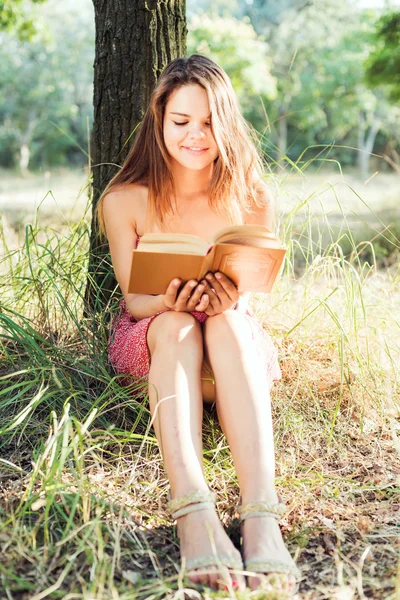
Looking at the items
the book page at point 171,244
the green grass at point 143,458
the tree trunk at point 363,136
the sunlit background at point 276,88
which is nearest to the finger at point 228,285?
the book page at point 171,244

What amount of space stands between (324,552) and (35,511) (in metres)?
0.81

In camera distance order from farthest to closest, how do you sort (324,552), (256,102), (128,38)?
(256,102)
(128,38)
(324,552)

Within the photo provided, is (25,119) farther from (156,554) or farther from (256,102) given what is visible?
(156,554)

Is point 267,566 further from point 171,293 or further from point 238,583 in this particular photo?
point 171,293

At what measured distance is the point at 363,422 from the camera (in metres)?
2.42

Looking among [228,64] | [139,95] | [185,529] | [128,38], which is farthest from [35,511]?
[228,64]

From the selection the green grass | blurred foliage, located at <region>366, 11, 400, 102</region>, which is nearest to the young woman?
the green grass

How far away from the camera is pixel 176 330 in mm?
1928

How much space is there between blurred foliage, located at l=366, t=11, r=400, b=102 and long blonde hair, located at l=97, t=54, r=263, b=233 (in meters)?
7.24

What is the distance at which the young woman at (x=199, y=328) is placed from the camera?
1.65 metres

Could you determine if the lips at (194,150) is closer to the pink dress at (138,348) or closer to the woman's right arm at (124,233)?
the woman's right arm at (124,233)

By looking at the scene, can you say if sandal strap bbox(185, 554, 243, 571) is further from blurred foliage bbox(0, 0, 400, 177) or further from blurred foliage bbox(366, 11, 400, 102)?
blurred foliage bbox(0, 0, 400, 177)

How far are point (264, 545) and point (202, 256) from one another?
0.78m

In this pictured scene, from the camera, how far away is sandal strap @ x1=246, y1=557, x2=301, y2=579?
5.06ft
